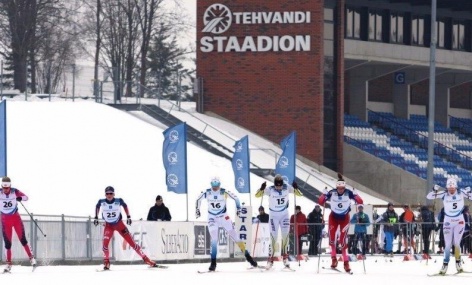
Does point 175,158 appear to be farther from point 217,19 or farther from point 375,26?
point 375,26

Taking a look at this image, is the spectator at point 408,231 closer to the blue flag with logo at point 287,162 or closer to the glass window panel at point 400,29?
the blue flag with logo at point 287,162

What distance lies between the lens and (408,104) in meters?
72.1

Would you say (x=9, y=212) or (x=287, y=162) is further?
(x=287, y=162)

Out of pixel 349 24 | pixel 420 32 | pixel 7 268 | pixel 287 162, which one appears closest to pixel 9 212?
pixel 7 268

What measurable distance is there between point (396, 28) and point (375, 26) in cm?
189

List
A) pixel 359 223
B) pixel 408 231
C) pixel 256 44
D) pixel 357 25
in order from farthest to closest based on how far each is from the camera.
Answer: pixel 357 25, pixel 256 44, pixel 408 231, pixel 359 223

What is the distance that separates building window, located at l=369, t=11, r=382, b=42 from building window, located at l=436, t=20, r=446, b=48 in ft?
17.3

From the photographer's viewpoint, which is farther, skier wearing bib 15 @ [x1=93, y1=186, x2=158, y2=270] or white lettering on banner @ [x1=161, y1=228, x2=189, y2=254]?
white lettering on banner @ [x1=161, y1=228, x2=189, y2=254]

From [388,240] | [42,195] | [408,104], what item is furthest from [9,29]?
[388,240]

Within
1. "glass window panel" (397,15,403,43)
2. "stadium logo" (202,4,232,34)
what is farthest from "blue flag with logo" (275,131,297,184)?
"glass window panel" (397,15,403,43)

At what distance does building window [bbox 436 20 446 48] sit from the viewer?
72.3m

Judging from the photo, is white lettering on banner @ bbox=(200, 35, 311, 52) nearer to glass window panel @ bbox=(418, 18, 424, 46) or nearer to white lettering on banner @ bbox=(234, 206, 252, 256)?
glass window panel @ bbox=(418, 18, 424, 46)

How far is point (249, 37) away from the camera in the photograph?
60125 mm

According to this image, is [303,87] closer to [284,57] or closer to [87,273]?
[284,57]
